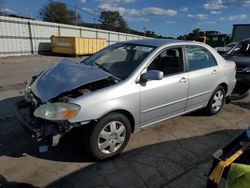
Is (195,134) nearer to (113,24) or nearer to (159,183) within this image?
(159,183)

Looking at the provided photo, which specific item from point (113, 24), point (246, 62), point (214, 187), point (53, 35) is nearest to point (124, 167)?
point (214, 187)

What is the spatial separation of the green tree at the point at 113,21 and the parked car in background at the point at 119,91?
66195mm

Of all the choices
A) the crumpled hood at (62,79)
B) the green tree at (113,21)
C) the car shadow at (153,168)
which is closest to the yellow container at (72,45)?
the crumpled hood at (62,79)

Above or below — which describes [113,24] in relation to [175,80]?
above

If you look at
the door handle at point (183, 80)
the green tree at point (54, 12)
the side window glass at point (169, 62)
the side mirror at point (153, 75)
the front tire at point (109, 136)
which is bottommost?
the front tire at point (109, 136)

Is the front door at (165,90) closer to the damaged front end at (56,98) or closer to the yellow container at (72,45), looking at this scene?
the damaged front end at (56,98)

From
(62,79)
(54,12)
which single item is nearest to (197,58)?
(62,79)

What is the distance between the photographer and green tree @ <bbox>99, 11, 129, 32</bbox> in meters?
68.2

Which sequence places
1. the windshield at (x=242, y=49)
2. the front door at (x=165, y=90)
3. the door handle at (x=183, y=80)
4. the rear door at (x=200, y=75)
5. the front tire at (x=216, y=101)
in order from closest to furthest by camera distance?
the front door at (x=165, y=90), the door handle at (x=183, y=80), the rear door at (x=200, y=75), the front tire at (x=216, y=101), the windshield at (x=242, y=49)

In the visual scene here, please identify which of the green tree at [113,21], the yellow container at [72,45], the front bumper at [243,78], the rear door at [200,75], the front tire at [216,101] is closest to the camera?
the rear door at [200,75]

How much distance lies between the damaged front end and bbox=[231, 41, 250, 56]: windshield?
598cm

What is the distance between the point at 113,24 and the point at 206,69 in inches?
2699

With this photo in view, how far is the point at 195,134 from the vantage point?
4.07 m

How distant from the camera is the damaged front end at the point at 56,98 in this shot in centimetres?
267
